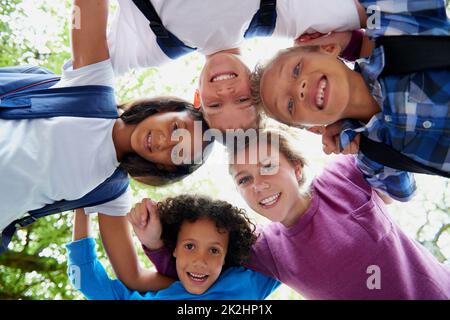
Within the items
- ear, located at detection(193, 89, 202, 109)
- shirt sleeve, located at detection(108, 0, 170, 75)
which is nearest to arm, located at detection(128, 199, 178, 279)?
ear, located at detection(193, 89, 202, 109)

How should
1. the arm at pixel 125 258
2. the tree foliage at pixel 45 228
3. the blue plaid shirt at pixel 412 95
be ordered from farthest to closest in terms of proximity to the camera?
the tree foliage at pixel 45 228 → the arm at pixel 125 258 → the blue plaid shirt at pixel 412 95

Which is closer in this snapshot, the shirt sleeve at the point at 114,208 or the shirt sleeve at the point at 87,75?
the shirt sleeve at the point at 87,75

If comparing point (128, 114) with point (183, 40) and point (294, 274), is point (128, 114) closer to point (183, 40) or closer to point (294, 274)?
point (183, 40)

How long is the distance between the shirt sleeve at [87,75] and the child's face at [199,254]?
60 centimetres

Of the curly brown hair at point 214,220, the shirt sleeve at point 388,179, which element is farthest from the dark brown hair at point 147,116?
the shirt sleeve at point 388,179

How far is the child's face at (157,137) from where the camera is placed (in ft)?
5.15

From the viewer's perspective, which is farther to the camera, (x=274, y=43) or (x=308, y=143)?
(x=308, y=143)

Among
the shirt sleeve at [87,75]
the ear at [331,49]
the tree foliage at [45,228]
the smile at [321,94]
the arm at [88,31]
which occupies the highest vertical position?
the arm at [88,31]

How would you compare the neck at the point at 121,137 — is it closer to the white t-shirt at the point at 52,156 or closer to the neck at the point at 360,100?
the white t-shirt at the point at 52,156

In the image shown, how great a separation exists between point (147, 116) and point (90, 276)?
62 centimetres

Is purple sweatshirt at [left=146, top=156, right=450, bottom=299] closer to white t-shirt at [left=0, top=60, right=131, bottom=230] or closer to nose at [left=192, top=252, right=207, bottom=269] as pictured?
nose at [left=192, top=252, right=207, bottom=269]

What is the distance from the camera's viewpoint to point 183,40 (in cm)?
152
